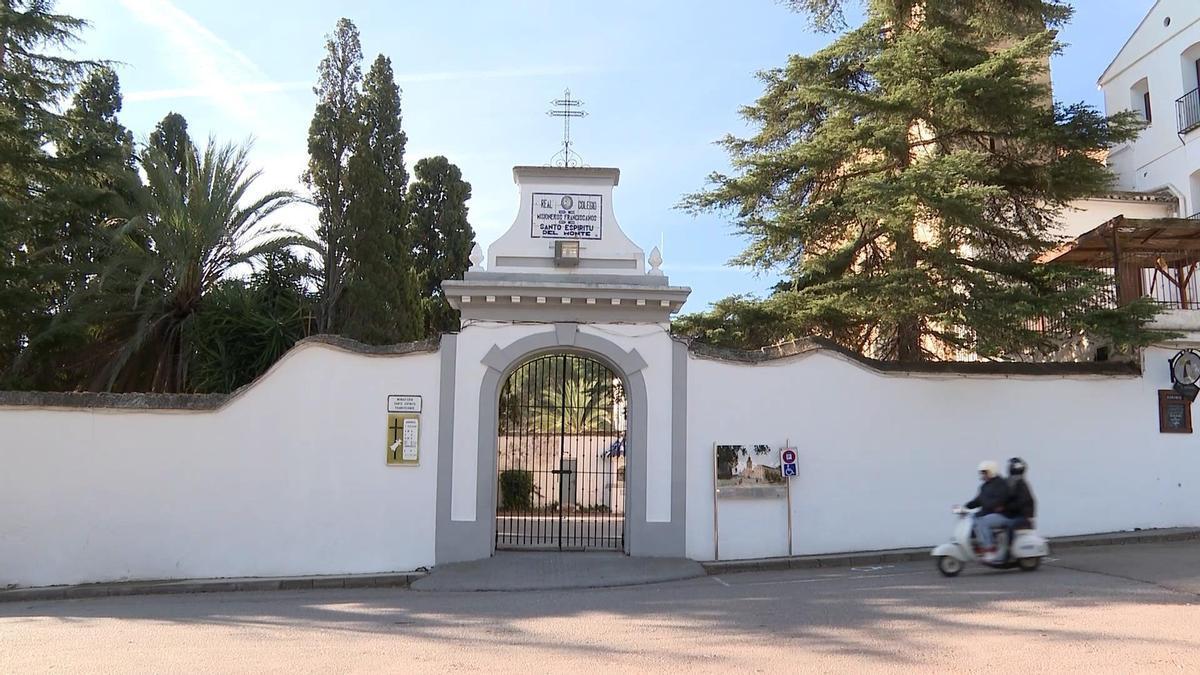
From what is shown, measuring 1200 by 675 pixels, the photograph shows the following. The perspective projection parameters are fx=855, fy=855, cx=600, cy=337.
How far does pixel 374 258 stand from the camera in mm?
19297

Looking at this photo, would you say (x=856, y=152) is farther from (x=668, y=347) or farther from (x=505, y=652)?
(x=505, y=652)

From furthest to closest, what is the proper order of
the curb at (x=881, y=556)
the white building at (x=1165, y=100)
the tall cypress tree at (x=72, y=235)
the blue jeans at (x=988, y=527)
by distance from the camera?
1. the white building at (x=1165, y=100)
2. the tall cypress tree at (x=72, y=235)
3. the curb at (x=881, y=556)
4. the blue jeans at (x=988, y=527)

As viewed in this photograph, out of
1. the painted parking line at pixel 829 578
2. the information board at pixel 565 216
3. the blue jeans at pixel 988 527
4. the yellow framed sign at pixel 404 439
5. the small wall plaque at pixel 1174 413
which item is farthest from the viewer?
the small wall plaque at pixel 1174 413

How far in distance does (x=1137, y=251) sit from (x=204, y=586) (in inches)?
615

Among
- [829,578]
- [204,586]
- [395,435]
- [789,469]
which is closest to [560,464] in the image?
[395,435]

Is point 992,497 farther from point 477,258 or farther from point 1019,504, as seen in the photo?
point 477,258

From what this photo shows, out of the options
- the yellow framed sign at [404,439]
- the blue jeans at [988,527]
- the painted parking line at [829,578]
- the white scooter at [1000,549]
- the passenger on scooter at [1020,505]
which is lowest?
the painted parking line at [829,578]

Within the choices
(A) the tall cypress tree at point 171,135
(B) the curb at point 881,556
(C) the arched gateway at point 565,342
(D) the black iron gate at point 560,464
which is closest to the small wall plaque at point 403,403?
(C) the arched gateway at point 565,342

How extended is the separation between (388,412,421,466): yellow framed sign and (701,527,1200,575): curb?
4375 mm

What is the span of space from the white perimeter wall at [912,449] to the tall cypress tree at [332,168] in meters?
9.69

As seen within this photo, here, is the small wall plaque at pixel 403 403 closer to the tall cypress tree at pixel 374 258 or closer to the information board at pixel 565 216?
the information board at pixel 565 216

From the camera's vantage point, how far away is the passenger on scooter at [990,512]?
10055 mm

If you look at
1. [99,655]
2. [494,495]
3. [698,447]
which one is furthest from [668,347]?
[99,655]

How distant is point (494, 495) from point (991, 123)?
985 cm
